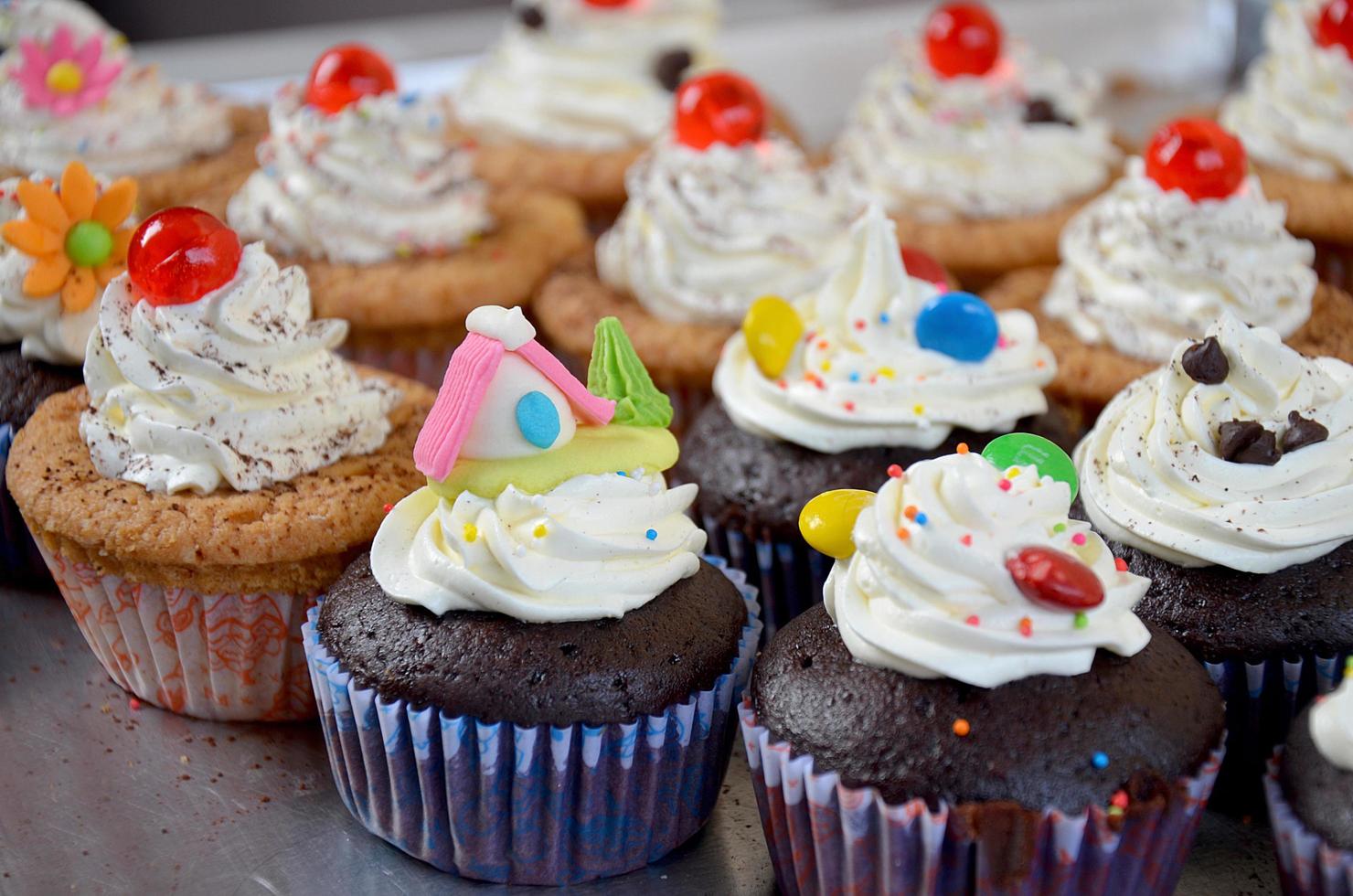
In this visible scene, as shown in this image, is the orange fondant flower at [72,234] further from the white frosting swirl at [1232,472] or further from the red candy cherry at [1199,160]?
the red candy cherry at [1199,160]

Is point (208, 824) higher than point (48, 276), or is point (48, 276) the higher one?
point (48, 276)

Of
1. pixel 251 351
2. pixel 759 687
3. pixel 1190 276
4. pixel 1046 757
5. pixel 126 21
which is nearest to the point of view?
pixel 1046 757

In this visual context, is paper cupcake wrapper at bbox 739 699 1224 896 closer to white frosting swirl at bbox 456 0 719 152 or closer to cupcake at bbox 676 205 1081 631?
cupcake at bbox 676 205 1081 631

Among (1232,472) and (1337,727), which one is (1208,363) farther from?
(1337,727)

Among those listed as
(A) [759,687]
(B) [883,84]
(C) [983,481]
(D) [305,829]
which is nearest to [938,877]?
(A) [759,687]

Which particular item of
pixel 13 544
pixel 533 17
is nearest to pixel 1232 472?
pixel 13 544

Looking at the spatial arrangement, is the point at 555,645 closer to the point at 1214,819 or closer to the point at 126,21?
the point at 1214,819
